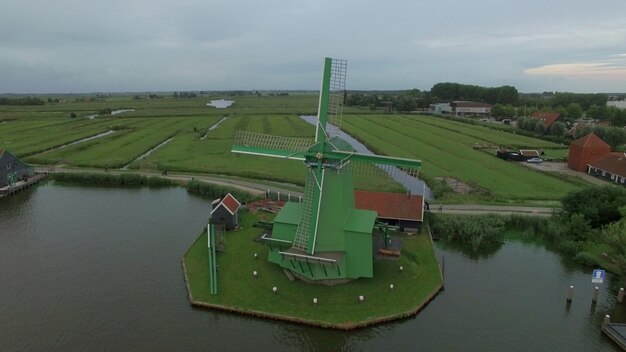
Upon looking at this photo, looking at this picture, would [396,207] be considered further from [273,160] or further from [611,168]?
[611,168]

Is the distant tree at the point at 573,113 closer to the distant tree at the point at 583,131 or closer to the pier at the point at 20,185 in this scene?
the distant tree at the point at 583,131

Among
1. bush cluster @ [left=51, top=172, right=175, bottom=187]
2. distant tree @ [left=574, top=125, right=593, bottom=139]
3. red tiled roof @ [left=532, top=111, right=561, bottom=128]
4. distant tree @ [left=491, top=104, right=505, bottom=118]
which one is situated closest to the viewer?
bush cluster @ [left=51, top=172, right=175, bottom=187]

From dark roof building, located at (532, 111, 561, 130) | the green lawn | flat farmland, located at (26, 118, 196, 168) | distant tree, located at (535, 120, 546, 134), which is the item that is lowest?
the green lawn

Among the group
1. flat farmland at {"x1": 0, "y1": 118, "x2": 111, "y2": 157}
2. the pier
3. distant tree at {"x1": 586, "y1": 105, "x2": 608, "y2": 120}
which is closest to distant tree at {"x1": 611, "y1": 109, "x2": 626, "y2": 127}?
distant tree at {"x1": 586, "y1": 105, "x2": 608, "y2": 120}

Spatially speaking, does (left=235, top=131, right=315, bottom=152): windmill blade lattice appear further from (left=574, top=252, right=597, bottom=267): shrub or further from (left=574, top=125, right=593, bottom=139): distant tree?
(left=574, top=125, right=593, bottom=139): distant tree

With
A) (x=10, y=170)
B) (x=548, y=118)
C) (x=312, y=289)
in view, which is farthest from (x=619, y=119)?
(x=10, y=170)

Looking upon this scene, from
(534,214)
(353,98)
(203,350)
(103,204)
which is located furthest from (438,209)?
(353,98)
